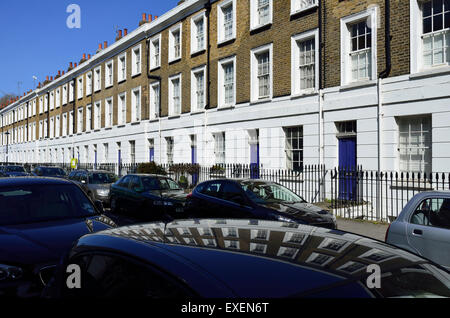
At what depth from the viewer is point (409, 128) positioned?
544 inches

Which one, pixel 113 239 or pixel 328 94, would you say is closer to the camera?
pixel 113 239

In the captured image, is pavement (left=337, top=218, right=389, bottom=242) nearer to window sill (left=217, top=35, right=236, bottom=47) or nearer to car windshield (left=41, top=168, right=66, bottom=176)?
window sill (left=217, top=35, right=236, bottom=47)

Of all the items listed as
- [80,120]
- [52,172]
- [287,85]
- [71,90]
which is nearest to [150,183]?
[287,85]

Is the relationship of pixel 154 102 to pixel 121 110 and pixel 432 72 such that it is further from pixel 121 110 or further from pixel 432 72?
pixel 432 72

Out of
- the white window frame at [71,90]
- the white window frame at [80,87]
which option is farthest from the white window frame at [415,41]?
the white window frame at [71,90]

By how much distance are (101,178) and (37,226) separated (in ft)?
48.0

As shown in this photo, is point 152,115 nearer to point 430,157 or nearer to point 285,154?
point 285,154

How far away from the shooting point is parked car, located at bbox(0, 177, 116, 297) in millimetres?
4192

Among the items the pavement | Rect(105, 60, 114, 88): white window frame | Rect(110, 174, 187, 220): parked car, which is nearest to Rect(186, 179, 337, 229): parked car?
Rect(110, 174, 187, 220): parked car

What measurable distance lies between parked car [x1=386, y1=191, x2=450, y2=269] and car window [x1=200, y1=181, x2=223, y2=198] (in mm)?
5085

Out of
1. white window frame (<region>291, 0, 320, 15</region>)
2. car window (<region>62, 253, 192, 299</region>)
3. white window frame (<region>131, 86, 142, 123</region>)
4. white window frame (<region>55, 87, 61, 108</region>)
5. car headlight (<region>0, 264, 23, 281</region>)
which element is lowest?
car headlight (<region>0, 264, 23, 281</region>)

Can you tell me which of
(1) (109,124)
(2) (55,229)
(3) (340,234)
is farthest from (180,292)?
(1) (109,124)

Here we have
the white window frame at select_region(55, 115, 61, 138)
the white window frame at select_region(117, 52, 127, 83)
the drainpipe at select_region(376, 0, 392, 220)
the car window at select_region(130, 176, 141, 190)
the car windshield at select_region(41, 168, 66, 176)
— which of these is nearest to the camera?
the drainpipe at select_region(376, 0, 392, 220)
